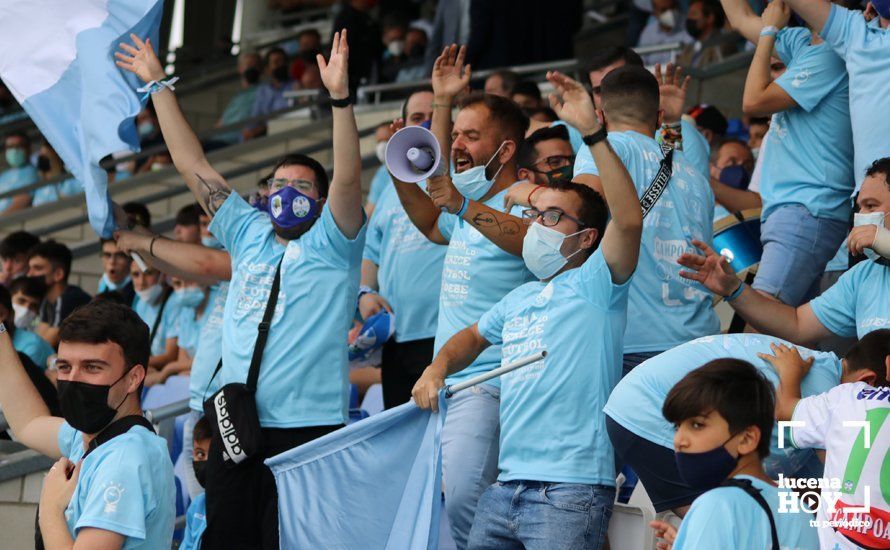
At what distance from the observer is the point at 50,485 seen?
457cm

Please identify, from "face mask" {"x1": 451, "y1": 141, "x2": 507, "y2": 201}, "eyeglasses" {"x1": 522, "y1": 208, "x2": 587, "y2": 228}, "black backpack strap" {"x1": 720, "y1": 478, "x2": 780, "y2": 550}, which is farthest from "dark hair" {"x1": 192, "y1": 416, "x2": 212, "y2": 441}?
"black backpack strap" {"x1": 720, "y1": 478, "x2": 780, "y2": 550}

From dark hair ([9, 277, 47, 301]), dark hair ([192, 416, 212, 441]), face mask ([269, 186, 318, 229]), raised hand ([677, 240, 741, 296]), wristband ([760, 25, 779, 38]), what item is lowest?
dark hair ([192, 416, 212, 441])

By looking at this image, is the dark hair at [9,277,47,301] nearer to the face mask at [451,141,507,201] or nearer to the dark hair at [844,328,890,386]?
the face mask at [451,141,507,201]

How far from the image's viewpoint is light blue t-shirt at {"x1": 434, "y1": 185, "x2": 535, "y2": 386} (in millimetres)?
5980

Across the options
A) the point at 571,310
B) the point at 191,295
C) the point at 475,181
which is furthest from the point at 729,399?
the point at 191,295

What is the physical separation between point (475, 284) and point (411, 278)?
130 centimetres

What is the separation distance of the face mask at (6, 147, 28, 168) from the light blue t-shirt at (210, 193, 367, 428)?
32.9 ft

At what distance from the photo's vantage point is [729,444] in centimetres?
398

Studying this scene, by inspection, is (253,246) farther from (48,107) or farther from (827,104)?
(827,104)

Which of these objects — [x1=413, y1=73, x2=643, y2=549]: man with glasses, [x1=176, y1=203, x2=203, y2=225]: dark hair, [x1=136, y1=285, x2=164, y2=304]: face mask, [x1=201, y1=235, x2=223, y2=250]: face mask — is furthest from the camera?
[x1=176, y1=203, x2=203, y2=225]: dark hair

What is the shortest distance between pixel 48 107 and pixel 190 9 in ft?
49.9

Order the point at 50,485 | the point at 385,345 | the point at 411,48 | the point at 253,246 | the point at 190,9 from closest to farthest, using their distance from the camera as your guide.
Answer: the point at 50,485 < the point at 253,246 < the point at 385,345 < the point at 411,48 < the point at 190,9

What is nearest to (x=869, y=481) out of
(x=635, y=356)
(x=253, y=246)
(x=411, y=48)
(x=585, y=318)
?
(x=585, y=318)

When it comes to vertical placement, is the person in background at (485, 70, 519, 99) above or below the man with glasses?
above
